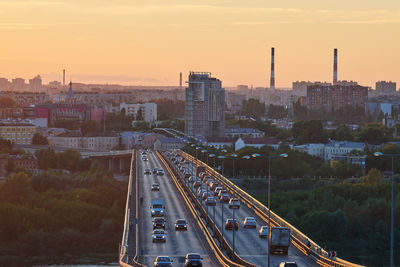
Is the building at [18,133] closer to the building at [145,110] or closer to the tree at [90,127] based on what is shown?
the tree at [90,127]

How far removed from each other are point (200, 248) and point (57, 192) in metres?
41.4

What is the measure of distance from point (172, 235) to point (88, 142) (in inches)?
3520

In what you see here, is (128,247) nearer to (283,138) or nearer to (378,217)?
(378,217)

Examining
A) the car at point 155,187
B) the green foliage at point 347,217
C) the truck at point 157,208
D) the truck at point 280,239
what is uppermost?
the truck at point 280,239

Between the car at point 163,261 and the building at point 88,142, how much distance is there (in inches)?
3744

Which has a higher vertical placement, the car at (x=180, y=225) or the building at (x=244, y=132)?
the car at (x=180, y=225)

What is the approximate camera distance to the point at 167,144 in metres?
108

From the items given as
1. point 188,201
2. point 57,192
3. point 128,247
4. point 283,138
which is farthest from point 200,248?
point 283,138

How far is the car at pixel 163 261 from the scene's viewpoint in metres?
28.2

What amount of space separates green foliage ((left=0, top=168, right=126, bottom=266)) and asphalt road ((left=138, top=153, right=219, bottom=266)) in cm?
442

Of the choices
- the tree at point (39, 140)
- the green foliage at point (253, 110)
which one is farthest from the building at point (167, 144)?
the green foliage at point (253, 110)

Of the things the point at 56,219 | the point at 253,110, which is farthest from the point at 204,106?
the point at 253,110

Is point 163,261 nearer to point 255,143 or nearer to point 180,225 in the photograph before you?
point 180,225

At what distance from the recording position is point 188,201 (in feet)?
158
